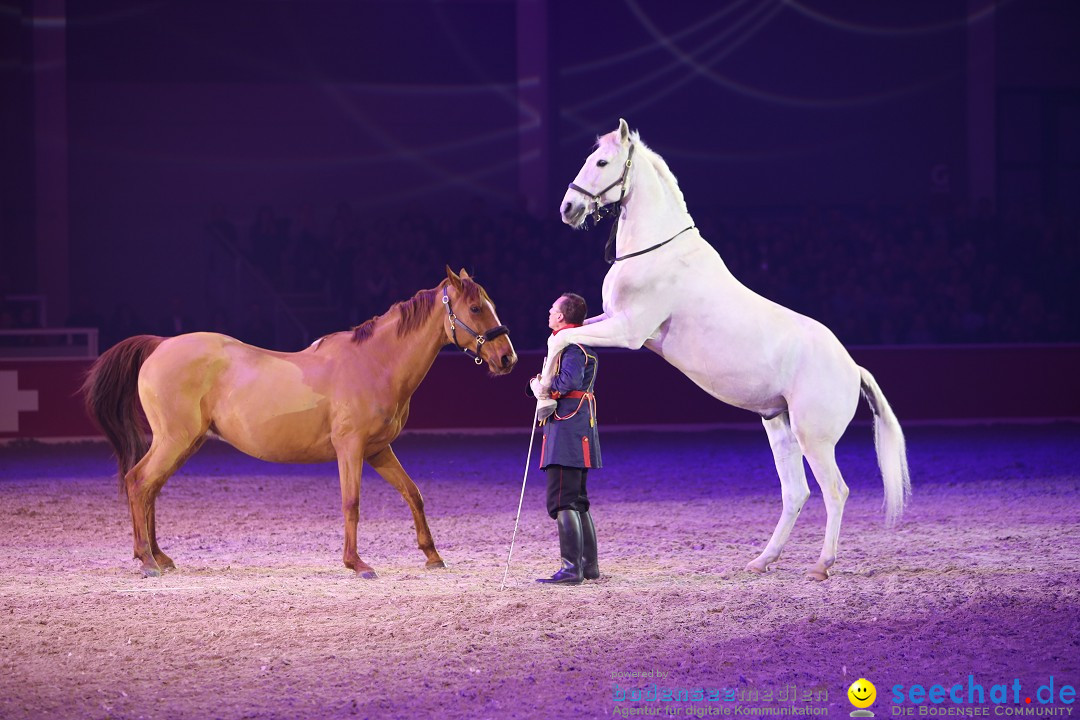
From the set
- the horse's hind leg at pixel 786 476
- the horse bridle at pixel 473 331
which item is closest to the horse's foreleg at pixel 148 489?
the horse bridle at pixel 473 331

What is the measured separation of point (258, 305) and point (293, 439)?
400 inches

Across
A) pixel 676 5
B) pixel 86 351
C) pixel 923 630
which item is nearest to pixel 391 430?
pixel 923 630

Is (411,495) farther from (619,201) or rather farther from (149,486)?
(619,201)

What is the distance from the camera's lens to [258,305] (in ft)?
54.9

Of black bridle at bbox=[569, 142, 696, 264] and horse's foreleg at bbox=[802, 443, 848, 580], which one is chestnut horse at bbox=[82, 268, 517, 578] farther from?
horse's foreleg at bbox=[802, 443, 848, 580]

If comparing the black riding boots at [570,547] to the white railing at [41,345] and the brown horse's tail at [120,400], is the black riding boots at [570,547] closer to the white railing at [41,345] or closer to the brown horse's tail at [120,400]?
the brown horse's tail at [120,400]

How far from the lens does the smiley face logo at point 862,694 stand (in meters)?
4.73

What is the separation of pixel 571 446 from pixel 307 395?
5.44ft

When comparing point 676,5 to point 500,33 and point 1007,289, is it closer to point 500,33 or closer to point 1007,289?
point 500,33

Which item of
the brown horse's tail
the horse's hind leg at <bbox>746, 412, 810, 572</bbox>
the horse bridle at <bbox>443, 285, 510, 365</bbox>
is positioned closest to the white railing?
the brown horse's tail

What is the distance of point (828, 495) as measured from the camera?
690cm

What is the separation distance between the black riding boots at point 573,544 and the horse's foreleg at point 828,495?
1.31 meters

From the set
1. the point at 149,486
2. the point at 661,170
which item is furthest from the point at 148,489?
the point at 661,170

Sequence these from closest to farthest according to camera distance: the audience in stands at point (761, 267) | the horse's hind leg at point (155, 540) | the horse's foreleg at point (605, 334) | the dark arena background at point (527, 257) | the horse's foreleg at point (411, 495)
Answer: the horse's foreleg at point (605, 334)
the horse's hind leg at point (155, 540)
the horse's foreleg at point (411, 495)
the dark arena background at point (527, 257)
the audience in stands at point (761, 267)
